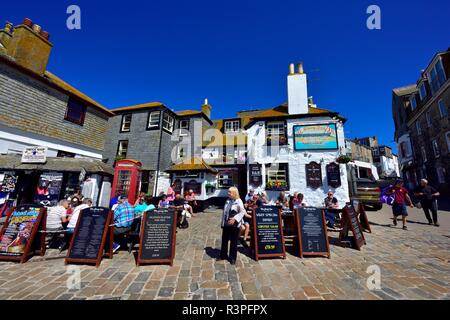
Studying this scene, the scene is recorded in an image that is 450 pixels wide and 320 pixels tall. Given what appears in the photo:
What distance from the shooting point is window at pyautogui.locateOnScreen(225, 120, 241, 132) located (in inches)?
812

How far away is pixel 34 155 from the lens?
9.01 meters

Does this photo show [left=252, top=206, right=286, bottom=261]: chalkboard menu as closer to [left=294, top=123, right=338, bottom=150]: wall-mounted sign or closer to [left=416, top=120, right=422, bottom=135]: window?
[left=294, top=123, right=338, bottom=150]: wall-mounted sign

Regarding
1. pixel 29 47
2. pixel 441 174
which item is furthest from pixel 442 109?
pixel 29 47

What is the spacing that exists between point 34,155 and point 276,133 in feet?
48.7

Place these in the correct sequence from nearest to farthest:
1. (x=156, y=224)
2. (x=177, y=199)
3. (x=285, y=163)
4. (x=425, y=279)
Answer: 1. (x=425, y=279)
2. (x=156, y=224)
3. (x=177, y=199)
4. (x=285, y=163)

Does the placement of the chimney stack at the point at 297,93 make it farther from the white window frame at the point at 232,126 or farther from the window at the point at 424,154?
the window at the point at 424,154

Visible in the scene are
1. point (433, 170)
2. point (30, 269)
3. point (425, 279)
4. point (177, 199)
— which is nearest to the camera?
point (425, 279)

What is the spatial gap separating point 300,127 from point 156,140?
12704 millimetres

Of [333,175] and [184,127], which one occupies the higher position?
[184,127]

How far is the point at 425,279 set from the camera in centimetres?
346

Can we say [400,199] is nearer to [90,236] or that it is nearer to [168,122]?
[90,236]

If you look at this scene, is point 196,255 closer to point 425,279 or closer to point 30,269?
point 30,269

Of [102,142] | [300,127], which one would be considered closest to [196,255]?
[300,127]
